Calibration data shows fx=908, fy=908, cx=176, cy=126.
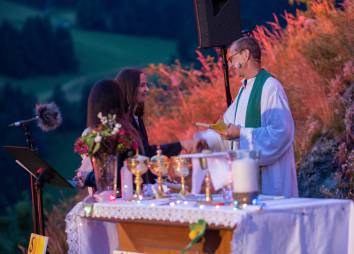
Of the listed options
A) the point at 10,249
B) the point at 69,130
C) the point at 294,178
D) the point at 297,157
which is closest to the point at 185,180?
the point at 294,178

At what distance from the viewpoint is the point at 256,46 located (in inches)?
248

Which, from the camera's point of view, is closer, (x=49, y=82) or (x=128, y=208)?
(x=128, y=208)

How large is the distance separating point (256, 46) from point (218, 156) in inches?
50.5

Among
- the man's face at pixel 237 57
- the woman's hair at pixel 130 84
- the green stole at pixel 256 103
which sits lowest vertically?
the green stole at pixel 256 103

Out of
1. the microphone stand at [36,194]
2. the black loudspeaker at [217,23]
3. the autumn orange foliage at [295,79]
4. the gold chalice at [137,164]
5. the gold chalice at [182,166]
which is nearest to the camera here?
the gold chalice at [182,166]

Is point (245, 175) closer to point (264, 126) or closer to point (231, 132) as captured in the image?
point (231, 132)

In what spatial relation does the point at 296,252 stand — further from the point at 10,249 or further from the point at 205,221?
the point at 10,249

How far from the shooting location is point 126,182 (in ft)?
19.1

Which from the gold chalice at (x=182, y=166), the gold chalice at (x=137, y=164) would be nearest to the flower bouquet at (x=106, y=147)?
the gold chalice at (x=137, y=164)

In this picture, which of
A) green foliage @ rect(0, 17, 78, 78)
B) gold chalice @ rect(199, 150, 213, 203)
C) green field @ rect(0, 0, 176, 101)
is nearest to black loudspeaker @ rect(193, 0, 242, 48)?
gold chalice @ rect(199, 150, 213, 203)

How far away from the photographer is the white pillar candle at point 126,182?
580 cm

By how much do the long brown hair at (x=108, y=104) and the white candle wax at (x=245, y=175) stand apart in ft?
3.60

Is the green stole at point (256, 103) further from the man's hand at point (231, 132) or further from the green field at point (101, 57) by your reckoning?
the green field at point (101, 57)

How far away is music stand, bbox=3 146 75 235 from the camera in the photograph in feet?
19.7
